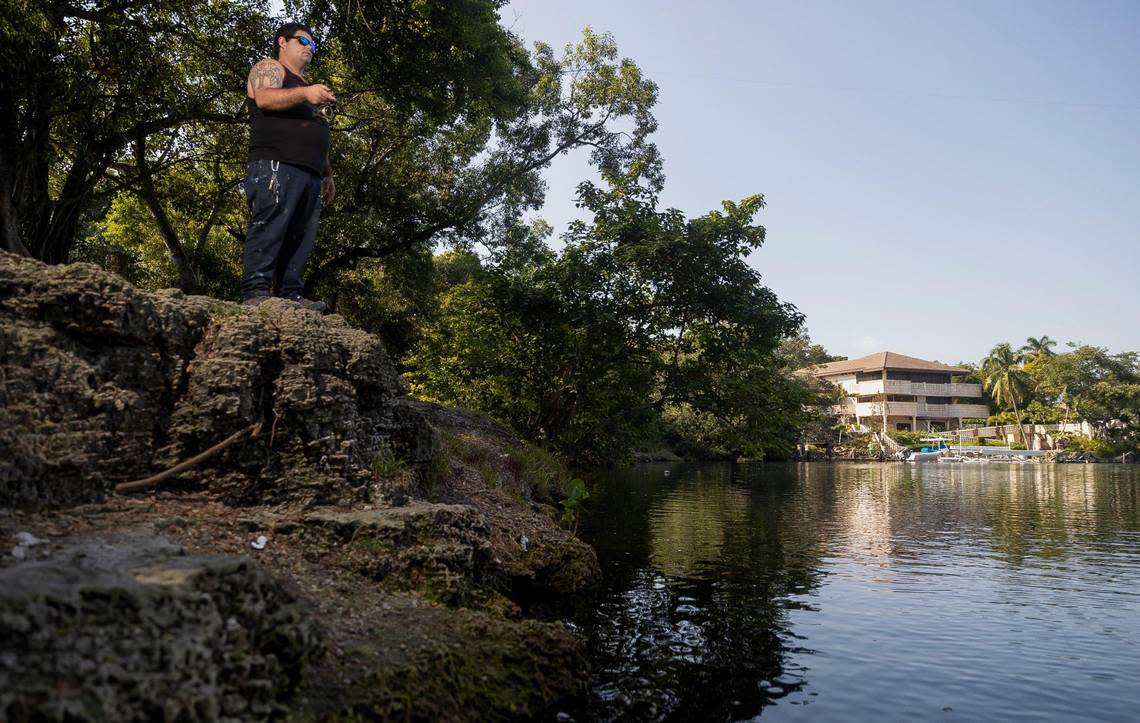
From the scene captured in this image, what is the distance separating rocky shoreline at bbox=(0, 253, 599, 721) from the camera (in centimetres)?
303

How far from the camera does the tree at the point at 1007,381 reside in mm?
92000

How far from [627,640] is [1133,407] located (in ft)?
303

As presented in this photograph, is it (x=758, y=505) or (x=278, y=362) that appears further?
(x=758, y=505)

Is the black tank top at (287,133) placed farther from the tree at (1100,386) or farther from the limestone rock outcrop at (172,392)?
the tree at (1100,386)

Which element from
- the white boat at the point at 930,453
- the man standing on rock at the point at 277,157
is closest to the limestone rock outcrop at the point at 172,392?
the man standing on rock at the point at 277,157

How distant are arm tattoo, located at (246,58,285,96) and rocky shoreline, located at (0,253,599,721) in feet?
7.05

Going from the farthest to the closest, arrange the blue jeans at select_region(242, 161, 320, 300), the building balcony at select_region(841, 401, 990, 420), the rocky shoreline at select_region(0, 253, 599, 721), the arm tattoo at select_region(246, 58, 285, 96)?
the building balcony at select_region(841, 401, 990, 420)
the blue jeans at select_region(242, 161, 320, 300)
the arm tattoo at select_region(246, 58, 285, 96)
the rocky shoreline at select_region(0, 253, 599, 721)

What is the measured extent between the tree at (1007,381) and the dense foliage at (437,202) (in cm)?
8427

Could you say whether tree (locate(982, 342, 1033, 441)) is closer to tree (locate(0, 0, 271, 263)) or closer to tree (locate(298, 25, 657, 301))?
tree (locate(298, 25, 657, 301))

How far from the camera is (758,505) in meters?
26.6

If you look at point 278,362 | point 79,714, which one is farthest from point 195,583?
point 278,362

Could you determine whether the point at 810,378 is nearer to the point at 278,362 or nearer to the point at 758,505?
the point at 758,505

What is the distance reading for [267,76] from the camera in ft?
23.5

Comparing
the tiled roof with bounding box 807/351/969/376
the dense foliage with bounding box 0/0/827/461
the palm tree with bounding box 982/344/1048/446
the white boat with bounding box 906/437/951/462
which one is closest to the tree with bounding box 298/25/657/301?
the dense foliage with bounding box 0/0/827/461
